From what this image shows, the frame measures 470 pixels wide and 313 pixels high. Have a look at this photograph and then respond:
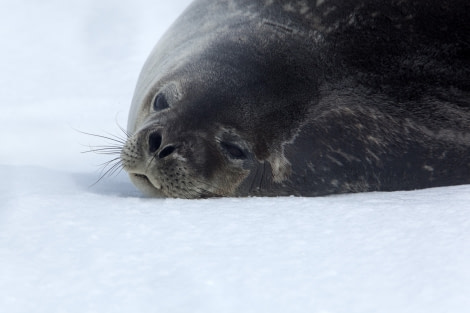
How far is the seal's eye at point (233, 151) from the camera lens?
→ 2.81 meters

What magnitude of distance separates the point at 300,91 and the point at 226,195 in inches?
21.1

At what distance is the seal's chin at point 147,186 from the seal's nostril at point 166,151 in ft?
0.41

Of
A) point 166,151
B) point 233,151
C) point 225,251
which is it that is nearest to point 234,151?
point 233,151

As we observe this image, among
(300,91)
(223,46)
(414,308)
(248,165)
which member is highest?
(223,46)

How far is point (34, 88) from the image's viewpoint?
17.9 ft

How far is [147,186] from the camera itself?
2.88m

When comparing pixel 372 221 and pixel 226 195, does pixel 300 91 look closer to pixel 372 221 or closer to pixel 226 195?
pixel 226 195

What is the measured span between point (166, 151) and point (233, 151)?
11.1 inches

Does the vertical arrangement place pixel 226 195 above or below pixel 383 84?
below

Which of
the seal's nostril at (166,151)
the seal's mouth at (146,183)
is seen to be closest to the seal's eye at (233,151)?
the seal's nostril at (166,151)

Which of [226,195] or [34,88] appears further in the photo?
[34,88]

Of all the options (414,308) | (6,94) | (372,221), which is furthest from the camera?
(6,94)

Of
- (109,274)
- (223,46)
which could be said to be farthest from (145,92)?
(109,274)

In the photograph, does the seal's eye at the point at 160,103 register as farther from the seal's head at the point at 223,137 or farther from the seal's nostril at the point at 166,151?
the seal's nostril at the point at 166,151
